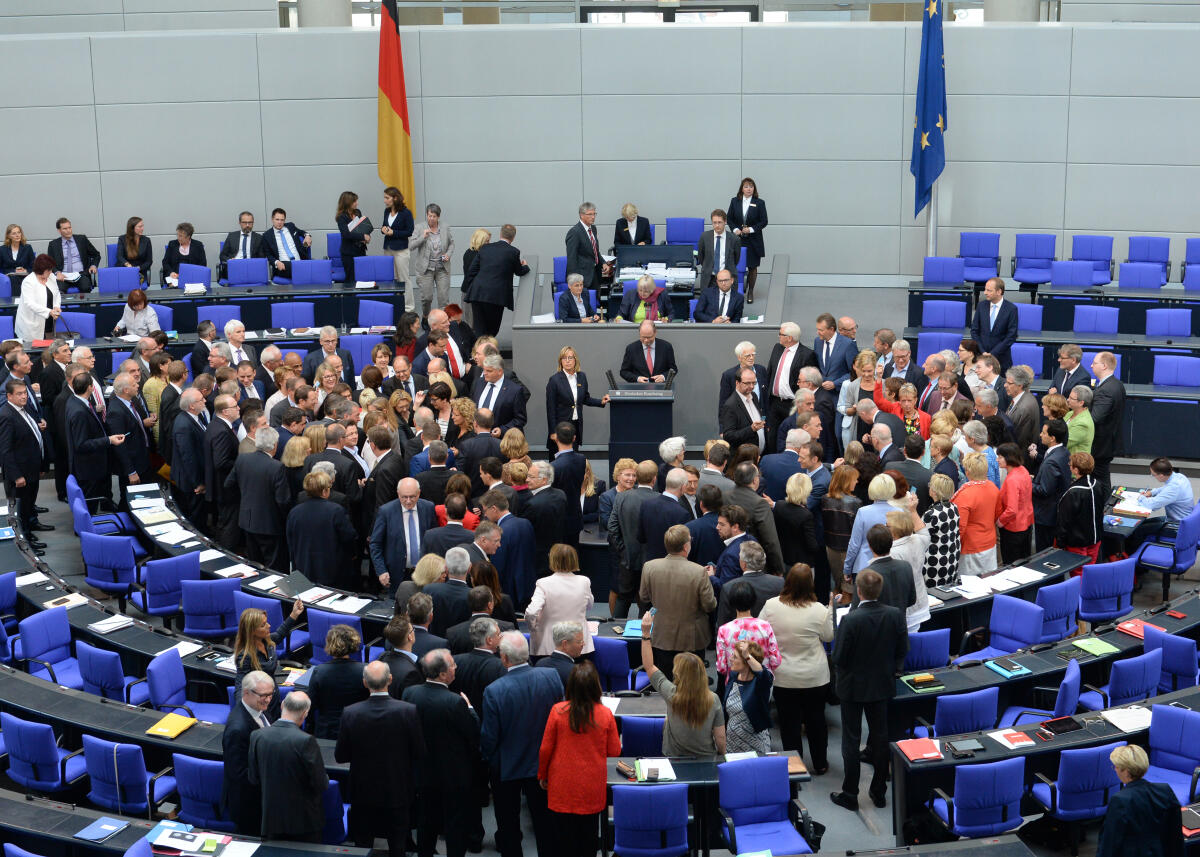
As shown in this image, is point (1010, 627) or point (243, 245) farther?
point (243, 245)

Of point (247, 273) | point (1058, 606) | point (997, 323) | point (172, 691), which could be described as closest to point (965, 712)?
point (1058, 606)

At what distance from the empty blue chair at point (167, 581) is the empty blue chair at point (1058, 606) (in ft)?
19.2

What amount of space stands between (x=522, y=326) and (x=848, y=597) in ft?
19.7

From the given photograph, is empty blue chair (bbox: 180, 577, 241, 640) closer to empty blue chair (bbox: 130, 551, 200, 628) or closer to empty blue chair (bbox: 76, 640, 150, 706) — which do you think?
empty blue chair (bbox: 130, 551, 200, 628)

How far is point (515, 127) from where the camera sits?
1822 cm

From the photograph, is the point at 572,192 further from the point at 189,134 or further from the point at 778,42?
the point at 189,134

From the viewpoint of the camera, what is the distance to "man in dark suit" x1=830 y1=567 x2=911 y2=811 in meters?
7.12

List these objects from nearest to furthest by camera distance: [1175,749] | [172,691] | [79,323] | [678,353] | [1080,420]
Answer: [1175,749], [172,691], [1080,420], [678,353], [79,323]

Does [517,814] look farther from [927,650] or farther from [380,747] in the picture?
[927,650]

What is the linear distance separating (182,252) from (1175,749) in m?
13.5

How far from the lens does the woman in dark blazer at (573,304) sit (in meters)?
13.7

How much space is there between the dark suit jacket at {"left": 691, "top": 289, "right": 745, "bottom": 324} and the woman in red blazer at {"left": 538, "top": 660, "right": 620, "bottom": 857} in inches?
311

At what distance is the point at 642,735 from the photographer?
22.5 feet

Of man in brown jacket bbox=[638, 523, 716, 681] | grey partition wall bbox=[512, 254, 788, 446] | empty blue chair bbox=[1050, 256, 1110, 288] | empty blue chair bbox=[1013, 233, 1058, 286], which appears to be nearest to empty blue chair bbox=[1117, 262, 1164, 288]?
empty blue chair bbox=[1050, 256, 1110, 288]
